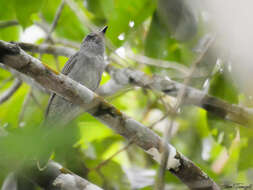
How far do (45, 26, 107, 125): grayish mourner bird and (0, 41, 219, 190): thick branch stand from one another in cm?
126

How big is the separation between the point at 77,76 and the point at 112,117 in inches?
56.9

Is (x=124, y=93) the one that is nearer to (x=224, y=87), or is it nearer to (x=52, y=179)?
(x=224, y=87)

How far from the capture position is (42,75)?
7.67 feet

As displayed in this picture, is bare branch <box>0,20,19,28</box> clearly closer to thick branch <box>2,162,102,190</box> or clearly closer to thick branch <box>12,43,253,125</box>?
thick branch <box>12,43,253,125</box>

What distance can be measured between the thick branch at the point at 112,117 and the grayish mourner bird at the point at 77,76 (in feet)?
4.13

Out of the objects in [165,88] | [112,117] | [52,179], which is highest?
[165,88]

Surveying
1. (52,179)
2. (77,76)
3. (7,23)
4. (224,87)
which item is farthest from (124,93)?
(7,23)

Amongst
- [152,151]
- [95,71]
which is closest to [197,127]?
[95,71]

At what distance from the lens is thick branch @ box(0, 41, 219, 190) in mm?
2339

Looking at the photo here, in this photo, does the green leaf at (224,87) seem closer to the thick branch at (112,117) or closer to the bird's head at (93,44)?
the bird's head at (93,44)

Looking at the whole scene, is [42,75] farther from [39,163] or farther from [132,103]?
[132,103]

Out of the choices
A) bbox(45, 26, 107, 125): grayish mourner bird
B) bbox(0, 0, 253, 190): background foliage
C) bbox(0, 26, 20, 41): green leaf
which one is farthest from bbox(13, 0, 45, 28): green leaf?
bbox(0, 26, 20, 41): green leaf

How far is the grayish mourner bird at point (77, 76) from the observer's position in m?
3.86

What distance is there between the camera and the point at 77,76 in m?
3.90
